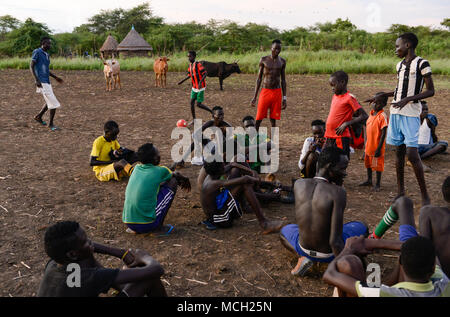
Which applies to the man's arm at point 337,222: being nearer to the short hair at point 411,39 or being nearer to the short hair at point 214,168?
the short hair at point 214,168

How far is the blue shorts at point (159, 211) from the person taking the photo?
13.2 ft

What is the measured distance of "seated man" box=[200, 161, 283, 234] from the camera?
4121 millimetres

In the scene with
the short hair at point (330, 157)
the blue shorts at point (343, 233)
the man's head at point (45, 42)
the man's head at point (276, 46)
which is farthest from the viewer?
the man's head at point (45, 42)

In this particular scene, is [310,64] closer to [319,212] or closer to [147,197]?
[147,197]

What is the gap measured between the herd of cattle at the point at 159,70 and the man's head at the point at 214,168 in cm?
1174

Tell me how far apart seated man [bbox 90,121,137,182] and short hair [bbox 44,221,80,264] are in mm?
3119

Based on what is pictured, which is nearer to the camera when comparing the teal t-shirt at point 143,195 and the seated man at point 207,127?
the teal t-shirt at point 143,195

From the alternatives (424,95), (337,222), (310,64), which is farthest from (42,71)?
(310,64)

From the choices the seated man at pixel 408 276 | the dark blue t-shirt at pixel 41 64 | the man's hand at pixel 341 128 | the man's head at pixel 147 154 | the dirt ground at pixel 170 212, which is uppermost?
the dark blue t-shirt at pixel 41 64

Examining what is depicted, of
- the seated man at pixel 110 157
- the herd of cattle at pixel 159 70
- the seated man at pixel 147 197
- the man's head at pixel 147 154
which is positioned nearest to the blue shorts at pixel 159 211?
the seated man at pixel 147 197

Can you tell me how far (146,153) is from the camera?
157 inches

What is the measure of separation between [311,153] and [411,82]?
4.73 ft
